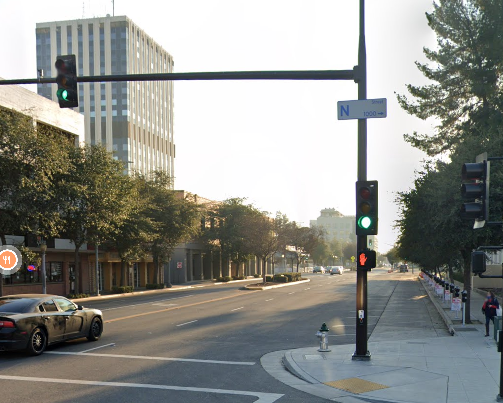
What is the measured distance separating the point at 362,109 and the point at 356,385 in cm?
613

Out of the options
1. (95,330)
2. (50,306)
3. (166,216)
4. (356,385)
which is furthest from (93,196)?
(356,385)

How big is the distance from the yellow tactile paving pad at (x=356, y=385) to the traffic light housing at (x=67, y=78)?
7.61 metres

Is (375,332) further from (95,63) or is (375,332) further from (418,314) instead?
(95,63)

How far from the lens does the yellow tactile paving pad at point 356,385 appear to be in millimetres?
10077

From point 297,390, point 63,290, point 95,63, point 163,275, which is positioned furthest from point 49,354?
point 95,63

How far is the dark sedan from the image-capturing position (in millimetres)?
13062

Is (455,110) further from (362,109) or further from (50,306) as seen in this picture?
(50,306)

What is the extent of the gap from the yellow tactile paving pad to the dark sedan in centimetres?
751

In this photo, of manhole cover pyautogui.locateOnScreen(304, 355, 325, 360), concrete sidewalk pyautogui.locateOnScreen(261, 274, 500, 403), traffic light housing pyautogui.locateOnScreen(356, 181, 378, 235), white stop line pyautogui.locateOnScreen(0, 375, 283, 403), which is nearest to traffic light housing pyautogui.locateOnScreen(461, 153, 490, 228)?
concrete sidewalk pyautogui.locateOnScreen(261, 274, 500, 403)

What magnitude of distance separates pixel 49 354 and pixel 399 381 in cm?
880

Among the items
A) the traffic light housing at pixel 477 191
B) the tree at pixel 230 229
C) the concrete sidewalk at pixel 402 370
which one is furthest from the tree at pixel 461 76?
the tree at pixel 230 229

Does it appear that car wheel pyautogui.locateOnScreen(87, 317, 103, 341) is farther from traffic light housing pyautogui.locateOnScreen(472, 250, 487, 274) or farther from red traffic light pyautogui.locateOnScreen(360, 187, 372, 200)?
traffic light housing pyautogui.locateOnScreen(472, 250, 487, 274)

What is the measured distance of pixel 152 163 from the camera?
375 feet

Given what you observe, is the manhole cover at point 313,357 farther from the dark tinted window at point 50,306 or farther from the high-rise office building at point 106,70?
the high-rise office building at point 106,70
